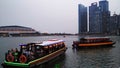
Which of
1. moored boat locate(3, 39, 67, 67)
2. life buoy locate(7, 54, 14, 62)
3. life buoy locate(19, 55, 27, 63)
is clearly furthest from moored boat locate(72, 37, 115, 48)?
life buoy locate(19, 55, 27, 63)

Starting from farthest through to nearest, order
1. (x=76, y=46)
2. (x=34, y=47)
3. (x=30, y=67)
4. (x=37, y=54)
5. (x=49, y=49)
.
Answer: (x=76, y=46)
(x=49, y=49)
(x=34, y=47)
(x=37, y=54)
(x=30, y=67)

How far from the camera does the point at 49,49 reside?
34.2 meters

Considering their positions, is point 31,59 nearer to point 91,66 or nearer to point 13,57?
point 13,57

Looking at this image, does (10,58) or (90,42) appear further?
(90,42)

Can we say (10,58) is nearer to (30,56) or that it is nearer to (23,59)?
(23,59)

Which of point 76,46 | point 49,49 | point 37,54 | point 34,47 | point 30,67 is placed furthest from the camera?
point 76,46

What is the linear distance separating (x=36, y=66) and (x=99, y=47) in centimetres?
4047

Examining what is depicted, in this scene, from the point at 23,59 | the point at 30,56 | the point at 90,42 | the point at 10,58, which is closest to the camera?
the point at 23,59

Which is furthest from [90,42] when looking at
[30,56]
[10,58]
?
[10,58]

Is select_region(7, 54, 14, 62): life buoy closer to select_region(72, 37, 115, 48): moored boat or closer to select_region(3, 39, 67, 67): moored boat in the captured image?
select_region(3, 39, 67, 67): moored boat

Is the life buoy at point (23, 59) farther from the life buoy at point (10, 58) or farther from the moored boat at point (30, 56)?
the life buoy at point (10, 58)

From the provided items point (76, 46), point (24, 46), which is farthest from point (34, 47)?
point (76, 46)

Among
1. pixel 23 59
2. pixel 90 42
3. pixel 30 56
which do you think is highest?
pixel 30 56

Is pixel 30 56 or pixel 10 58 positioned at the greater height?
pixel 30 56
